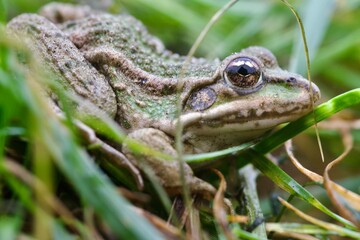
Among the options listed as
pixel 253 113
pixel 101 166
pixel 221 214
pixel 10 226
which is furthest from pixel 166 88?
pixel 10 226

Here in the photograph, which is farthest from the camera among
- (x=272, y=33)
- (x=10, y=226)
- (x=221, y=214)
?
(x=272, y=33)

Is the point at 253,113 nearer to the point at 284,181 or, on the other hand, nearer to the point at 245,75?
the point at 245,75

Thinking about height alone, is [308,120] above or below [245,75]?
below

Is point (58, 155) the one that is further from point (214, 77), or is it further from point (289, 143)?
point (289, 143)

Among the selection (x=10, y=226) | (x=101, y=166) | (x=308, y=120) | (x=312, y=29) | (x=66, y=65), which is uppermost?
(x=312, y=29)

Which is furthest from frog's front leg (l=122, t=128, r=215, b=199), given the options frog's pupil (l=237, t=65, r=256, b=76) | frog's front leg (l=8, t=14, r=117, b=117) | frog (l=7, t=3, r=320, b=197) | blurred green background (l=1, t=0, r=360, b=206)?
blurred green background (l=1, t=0, r=360, b=206)

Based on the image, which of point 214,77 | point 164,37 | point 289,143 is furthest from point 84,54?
point 164,37

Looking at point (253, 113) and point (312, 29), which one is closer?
point (253, 113)
